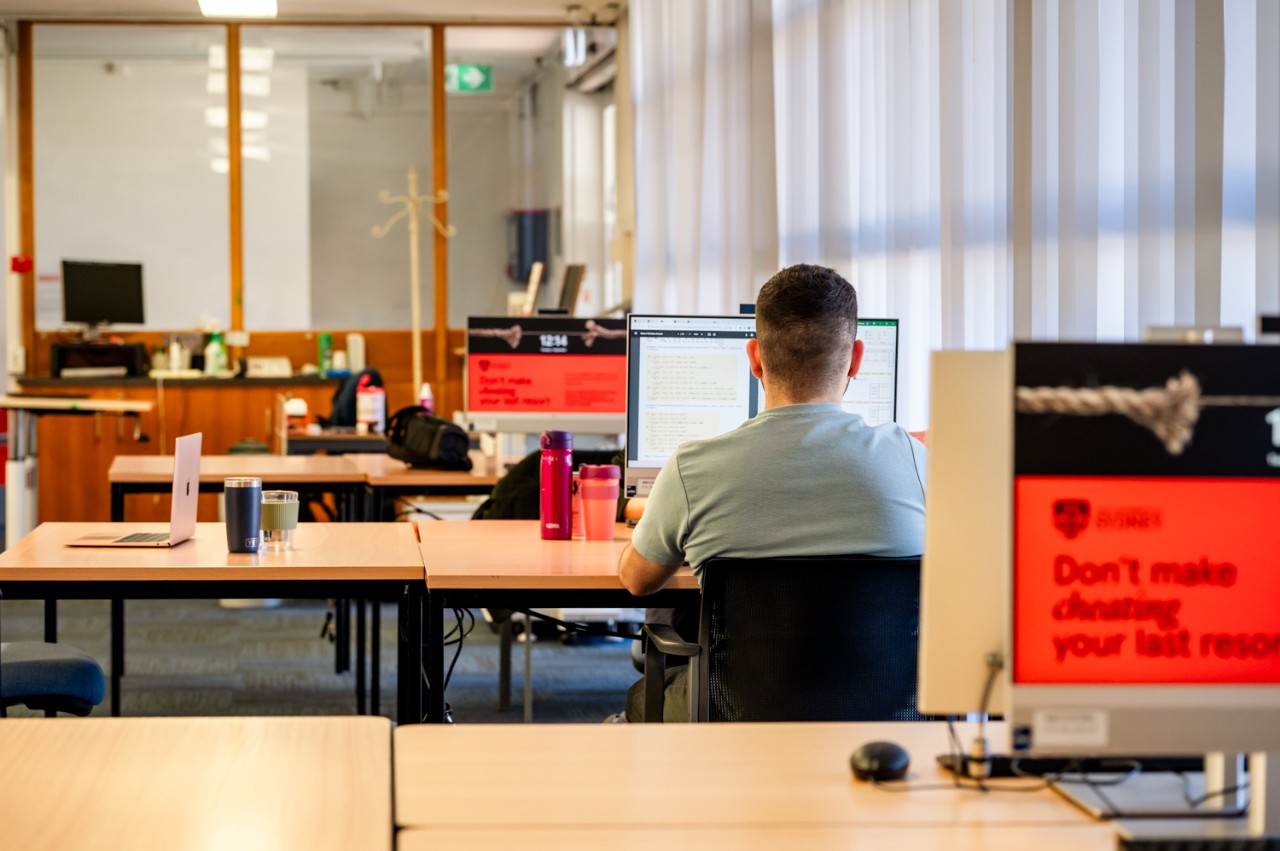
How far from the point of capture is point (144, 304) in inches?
332

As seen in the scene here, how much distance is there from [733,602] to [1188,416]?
88cm

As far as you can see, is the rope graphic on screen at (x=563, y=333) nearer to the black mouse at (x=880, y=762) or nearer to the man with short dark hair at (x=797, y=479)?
the man with short dark hair at (x=797, y=479)

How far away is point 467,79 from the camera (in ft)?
29.2

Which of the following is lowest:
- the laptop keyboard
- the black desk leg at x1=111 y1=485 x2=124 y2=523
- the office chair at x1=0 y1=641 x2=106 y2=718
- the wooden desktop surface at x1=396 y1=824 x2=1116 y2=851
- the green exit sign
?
the office chair at x1=0 y1=641 x2=106 y2=718

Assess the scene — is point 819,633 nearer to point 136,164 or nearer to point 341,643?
point 341,643

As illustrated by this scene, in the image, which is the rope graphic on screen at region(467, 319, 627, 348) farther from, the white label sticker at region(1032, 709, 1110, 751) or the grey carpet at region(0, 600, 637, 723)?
the white label sticker at region(1032, 709, 1110, 751)

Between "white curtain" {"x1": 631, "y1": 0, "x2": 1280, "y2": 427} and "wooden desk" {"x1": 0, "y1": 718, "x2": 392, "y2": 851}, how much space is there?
1.07 meters

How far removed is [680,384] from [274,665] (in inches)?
101

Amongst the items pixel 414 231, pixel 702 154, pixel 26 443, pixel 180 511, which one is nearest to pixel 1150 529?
pixel 180 511

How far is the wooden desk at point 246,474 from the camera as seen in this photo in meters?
4.09

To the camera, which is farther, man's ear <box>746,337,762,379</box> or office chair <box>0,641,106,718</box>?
office chair <box>0,641,106,718</box>

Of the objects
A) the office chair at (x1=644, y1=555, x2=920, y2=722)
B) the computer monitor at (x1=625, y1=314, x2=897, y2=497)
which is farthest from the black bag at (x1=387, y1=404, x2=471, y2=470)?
the office chair at (x1=644, y1=555, x2=920, y2=722)

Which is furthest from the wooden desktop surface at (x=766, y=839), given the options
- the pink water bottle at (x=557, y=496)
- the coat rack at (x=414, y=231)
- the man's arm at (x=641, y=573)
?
the coat rack at (x=414, y=231)

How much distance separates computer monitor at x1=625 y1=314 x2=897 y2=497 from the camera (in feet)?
9.34
